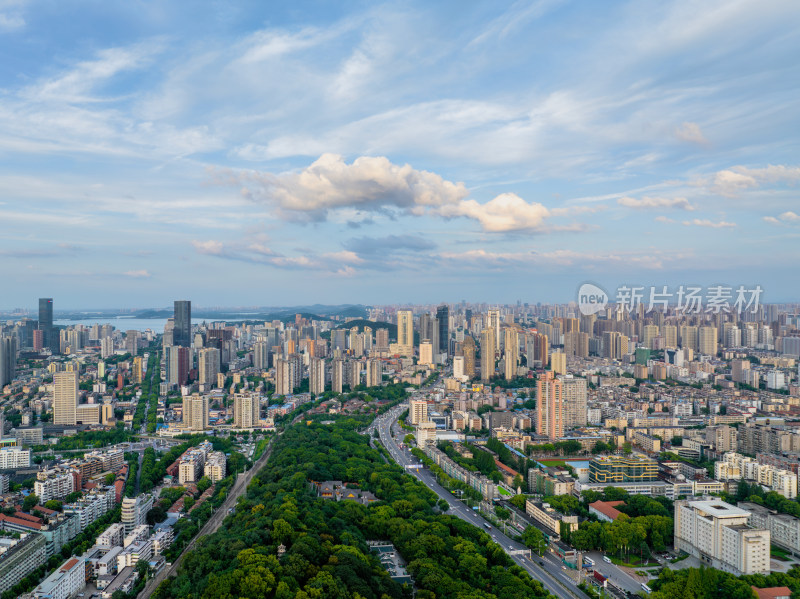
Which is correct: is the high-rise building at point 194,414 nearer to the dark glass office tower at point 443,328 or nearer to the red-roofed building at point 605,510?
the red-roofed building at point 605,510

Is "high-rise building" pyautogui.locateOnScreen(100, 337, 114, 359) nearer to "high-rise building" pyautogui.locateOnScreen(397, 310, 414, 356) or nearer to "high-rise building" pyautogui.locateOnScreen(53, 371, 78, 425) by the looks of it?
"high-rise building" pyautogui.locateOnScreen(53, 371, 78, 425)

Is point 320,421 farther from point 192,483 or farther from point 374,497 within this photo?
point 374,497

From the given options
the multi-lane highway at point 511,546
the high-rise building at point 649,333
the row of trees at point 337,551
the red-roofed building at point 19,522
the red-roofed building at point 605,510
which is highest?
the high-rise building at point 649,333

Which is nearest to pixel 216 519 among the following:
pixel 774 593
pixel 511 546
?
pixel 511 546

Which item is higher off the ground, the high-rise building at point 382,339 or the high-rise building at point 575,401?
the high-rise building at point 382,339

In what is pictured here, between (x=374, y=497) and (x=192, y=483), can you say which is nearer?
(x=374, y=497)

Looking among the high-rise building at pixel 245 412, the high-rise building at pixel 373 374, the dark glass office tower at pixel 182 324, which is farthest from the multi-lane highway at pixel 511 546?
the dark glass office tower at pixel 182 324

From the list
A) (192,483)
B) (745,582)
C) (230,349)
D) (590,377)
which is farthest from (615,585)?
(230,349)

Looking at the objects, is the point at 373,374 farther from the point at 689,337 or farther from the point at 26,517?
the point at 26,517
